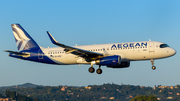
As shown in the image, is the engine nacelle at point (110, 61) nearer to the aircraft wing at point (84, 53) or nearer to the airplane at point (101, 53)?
the airplane at point (101, 53)

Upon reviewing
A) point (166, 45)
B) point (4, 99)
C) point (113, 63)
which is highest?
point (166, 45)

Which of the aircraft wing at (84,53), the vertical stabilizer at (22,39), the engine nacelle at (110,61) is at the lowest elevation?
the engine nacelle at (110,61)

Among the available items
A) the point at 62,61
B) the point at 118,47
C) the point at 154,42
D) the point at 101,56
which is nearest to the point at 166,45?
the point at 154,42

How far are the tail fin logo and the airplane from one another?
144 cm

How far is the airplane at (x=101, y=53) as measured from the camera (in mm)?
49281

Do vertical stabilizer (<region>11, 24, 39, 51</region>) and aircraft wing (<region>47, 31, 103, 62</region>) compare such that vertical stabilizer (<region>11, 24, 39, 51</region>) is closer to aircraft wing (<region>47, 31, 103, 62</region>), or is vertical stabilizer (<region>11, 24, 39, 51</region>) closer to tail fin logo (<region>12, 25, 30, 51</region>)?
tail fin logo (<region>12, 25, 30, 51</region>)

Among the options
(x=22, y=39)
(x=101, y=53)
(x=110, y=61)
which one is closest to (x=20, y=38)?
(x=22, y=39)

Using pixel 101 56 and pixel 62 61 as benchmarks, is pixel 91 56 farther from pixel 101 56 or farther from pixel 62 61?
pixel 62 61

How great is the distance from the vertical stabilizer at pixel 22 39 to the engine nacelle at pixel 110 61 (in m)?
15.2

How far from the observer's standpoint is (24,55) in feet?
185

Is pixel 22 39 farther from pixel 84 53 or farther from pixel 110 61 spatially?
pixel 110 61

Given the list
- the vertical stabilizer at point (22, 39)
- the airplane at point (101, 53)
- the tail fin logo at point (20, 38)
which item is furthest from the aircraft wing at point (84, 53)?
the tail fin logo at point (20, 38)

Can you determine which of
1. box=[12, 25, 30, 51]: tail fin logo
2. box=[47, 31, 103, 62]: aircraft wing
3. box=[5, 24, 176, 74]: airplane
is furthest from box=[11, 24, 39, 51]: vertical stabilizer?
box=[47, 31, 103, 62]: aircraft wing

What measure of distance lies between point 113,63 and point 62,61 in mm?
10839
